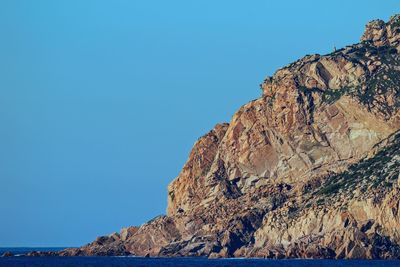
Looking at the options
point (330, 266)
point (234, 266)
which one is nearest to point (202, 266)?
point (234, 266)

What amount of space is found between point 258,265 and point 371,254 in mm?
21062

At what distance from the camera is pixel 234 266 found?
639 ft

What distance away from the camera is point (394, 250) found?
19888 cm

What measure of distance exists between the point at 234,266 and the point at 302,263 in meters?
12.3

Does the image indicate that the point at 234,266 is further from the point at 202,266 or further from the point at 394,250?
the point at 394,250

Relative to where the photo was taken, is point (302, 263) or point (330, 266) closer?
point (330, 266)

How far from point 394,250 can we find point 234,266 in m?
29.4

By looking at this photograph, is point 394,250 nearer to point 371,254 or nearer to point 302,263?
point 371,254

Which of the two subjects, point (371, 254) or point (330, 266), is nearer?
point (330, 266)

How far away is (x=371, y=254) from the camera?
7849 inches

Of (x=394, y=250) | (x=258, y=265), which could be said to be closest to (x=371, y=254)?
(x=394, y=250)

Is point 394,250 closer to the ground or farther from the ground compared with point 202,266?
closer to the ground

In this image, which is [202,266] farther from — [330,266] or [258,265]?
[330,266]

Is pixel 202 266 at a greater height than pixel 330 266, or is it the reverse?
pixel 202 266
